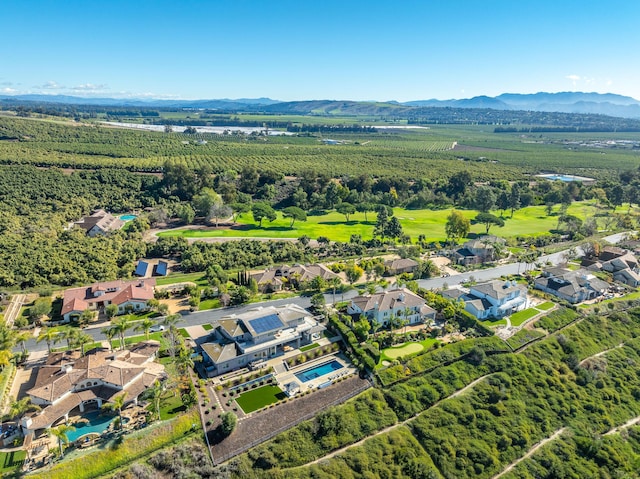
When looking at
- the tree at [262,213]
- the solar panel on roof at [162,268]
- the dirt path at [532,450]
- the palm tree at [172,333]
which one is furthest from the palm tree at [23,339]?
the tree at [262,213]

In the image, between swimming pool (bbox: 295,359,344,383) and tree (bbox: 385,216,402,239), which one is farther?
tree (bbox: 385,216,402,239)

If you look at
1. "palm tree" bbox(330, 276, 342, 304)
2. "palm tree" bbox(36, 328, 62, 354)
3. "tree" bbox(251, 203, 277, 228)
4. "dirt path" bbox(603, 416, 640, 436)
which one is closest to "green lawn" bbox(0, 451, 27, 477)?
"palm tree" bbox(36, 328, 62, 354)

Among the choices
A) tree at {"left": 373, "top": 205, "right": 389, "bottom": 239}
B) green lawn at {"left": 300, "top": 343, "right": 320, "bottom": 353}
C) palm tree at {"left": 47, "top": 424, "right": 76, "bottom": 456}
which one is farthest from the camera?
tree at {"left": 373, "top": 205, "right": 389, "bottom": 239}

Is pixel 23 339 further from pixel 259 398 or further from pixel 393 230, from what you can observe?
pixel 393 230

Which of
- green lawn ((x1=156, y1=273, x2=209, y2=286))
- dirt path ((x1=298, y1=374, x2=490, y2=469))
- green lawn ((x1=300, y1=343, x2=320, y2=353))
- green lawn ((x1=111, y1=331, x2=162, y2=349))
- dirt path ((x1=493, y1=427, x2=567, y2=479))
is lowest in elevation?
dirt path ((x1=493, y1=427, x2=567, y2=479))

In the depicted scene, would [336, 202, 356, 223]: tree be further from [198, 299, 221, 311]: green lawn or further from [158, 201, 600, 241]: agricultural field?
[198, 299, 221, 311]: green lawn

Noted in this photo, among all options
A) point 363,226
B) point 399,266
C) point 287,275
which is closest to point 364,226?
point 363,226

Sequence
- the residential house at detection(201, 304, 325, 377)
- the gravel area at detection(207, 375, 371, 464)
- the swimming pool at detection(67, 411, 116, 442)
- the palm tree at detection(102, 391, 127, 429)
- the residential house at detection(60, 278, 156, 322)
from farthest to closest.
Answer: the residential house at detection(60, 278, 156, 322), the residential house at detection(201, 304, 325, 377), the palm tree at detection(102, 391, 127, 429), the gravel area at detection(207, 375, 371, 464), the swimming pool at detection(67, 411, 116, 442)

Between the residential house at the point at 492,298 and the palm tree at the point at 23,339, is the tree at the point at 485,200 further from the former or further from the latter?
the palm tree at the point at 23,339
